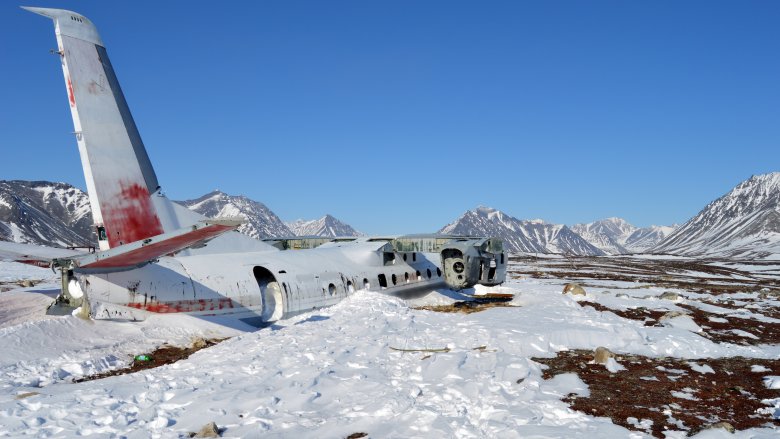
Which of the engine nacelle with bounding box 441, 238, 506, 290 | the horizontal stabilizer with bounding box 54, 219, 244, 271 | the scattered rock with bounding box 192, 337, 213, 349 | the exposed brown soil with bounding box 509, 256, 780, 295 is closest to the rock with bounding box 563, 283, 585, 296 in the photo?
the engine nacelle with bounding box 441, 238, 506, 290

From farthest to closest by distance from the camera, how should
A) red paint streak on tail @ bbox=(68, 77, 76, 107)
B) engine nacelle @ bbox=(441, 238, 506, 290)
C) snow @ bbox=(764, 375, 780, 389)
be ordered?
engine nacelle @ bbox=(441, 238, 506, 290) < red paint streak on tail @ bbox=(68, 77, 76, 107) < snow @ bbox=(764, 375, 780, 389)

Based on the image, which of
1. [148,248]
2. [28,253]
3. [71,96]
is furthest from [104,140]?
[148,248]

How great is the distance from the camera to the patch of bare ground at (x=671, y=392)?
10289 mm

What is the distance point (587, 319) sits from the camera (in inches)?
795

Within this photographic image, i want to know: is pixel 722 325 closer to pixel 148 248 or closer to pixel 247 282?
pixel 247 282

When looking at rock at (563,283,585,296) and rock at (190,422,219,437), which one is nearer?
rock at (190,422,219,437)

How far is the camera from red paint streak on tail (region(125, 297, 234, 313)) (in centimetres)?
1694

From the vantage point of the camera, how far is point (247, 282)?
19766 mm

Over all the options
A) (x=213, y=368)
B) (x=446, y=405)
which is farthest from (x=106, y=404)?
(x=446, y=405)

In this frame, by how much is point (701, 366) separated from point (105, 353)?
16530 millimetres

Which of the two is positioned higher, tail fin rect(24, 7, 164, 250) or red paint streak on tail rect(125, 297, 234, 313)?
tail fin rect(24, 7, 164, 250)

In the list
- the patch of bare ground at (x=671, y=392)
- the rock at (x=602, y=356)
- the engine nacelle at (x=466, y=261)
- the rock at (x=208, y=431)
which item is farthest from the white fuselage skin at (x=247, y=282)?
the rock at (x=602, y=356)

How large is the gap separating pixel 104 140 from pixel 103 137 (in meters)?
0.09

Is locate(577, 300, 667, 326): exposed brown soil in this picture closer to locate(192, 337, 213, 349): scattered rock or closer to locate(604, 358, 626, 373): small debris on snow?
locate(604, 358, 626, 373): small debris on snow
